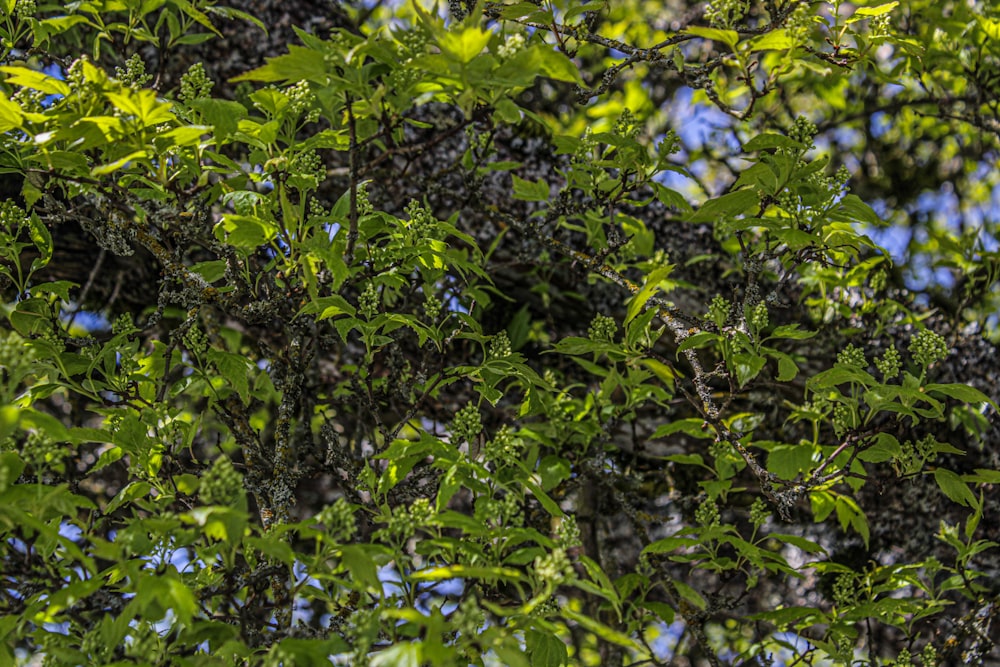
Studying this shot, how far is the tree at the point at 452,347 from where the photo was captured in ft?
5.15

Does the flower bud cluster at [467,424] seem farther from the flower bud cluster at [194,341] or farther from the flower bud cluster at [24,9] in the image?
the flower bud cluster at [24,9]

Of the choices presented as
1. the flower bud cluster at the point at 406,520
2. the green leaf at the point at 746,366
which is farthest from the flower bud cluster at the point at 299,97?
the green leaf at the point at 746,366

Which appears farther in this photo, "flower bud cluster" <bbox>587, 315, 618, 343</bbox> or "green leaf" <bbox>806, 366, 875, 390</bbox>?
"flower bud cluster" <bbox>587, 315, 618, 343</bbox>

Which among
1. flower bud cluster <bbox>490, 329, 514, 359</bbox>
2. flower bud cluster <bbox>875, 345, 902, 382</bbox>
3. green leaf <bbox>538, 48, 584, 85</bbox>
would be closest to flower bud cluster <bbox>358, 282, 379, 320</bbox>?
flower bud cluster <bbox>490, 329, 514, 359</bbox>

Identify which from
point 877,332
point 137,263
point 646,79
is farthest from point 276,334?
point 646,79

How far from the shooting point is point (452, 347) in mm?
2260

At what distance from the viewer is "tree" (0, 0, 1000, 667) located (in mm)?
1568

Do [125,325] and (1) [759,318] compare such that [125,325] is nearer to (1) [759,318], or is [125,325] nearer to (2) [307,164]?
(2) [307,164]

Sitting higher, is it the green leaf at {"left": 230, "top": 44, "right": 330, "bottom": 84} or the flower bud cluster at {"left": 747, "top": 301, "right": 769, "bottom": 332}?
the green leaf at {"left": 230, "top": 44, "right": 330, "bottom": 84}

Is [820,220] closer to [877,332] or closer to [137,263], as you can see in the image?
[877,332]

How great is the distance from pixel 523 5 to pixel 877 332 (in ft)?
5.97

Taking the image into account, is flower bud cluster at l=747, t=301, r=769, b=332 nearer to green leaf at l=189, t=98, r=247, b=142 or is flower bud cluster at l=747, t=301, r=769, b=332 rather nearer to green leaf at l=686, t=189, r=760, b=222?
green leaf at l=686, t=189, r=760, b=222

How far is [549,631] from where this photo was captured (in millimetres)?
1629

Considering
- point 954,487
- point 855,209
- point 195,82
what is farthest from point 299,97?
point 954,487
